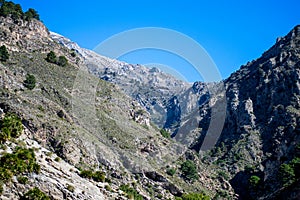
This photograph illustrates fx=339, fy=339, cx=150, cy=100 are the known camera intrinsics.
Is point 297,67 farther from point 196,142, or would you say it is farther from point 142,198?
point 142,198

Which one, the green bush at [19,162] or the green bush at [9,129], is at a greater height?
the green bush at [9,129]

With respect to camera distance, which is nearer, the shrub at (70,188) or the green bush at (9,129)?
the shrub at (70,188)

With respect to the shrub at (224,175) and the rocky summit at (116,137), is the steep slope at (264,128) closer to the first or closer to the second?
the rocky summit at (116,137)

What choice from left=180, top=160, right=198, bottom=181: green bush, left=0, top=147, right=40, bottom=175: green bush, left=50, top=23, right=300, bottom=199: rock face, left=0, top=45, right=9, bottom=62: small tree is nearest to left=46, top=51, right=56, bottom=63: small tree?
left=0, top=45, right=9, bottom=62: small tree

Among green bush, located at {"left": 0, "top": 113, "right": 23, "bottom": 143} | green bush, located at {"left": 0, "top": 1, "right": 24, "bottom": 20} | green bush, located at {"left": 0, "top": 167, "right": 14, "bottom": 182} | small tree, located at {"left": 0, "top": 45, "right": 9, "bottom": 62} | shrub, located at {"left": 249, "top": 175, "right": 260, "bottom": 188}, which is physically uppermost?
green bush, located at {"left": 0, "top": 1, "right": 24, "bottom": 20}

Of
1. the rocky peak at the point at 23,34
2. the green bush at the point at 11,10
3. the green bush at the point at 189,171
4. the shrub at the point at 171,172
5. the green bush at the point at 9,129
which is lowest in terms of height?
the green bush at the point at 9,129

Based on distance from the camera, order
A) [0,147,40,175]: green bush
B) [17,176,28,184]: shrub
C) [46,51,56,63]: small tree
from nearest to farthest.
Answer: [17,176,28,184]: shrub < [0,147,40,175]: green bush < [46,51,56,63]: small tree

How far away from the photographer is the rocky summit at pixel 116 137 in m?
43.8

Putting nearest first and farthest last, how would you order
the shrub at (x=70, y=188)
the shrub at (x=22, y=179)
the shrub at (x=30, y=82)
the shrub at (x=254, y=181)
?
the shrub at (x=22, y=179) < the shrub at (x=70, y=188) < the shrub at (x=30, y=82) < the shrub at (x=254, y=181)

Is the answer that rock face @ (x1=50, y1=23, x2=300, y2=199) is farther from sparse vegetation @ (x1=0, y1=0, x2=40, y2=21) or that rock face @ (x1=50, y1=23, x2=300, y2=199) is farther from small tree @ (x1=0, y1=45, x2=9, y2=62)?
sparse vegetation @ (x1=0, y1=0, x2=40, y2=21)

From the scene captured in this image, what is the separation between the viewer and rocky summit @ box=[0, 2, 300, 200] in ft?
144

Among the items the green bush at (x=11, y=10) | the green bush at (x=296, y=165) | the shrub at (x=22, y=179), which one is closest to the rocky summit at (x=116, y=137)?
the shrub at (x=22, y=179)

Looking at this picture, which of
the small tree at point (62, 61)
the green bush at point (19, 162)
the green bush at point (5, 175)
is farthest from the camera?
the small tree at point (62, 61)

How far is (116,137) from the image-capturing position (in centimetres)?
8425
